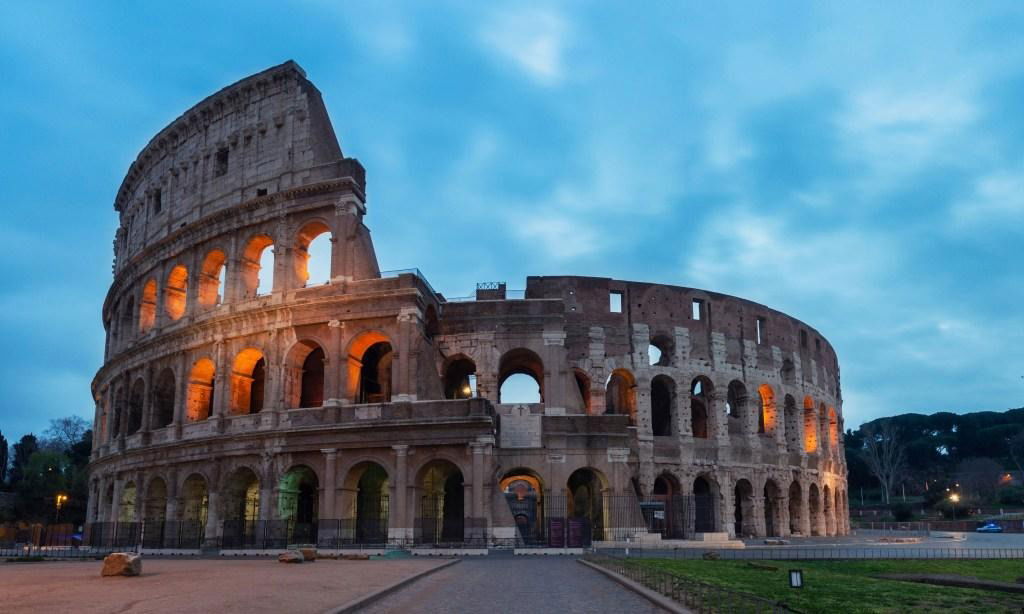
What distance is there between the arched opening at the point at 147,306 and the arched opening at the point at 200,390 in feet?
17.6

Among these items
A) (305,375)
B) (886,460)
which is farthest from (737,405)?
(886,460)

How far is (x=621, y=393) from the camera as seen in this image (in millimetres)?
37250

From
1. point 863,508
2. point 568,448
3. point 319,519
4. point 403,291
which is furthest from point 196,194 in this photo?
point 863,508

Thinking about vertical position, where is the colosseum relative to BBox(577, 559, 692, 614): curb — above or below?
above

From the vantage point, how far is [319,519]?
27.2m

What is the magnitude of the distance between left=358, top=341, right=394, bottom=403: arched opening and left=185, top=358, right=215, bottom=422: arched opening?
595 cm

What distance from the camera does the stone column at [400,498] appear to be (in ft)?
88.0

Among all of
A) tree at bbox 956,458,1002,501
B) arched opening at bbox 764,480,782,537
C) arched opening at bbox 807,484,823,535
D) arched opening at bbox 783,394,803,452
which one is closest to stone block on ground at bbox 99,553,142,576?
arched opening at bbox 764,480,782,537

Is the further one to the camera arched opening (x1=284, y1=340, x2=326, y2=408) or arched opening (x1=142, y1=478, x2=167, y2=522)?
arched opening (x1=142, y1=478, x2=167, y2=522)

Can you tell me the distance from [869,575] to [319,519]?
17.2 metres

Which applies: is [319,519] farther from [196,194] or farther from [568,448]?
[196,194]

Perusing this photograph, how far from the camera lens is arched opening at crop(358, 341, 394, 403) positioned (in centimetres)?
3241

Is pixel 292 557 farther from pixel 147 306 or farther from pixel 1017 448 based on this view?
pixel 1017 448

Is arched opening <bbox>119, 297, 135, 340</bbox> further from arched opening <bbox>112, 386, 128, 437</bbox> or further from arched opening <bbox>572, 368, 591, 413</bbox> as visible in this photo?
arched opening <bbox>572, 368, 591, 413</bbox>
